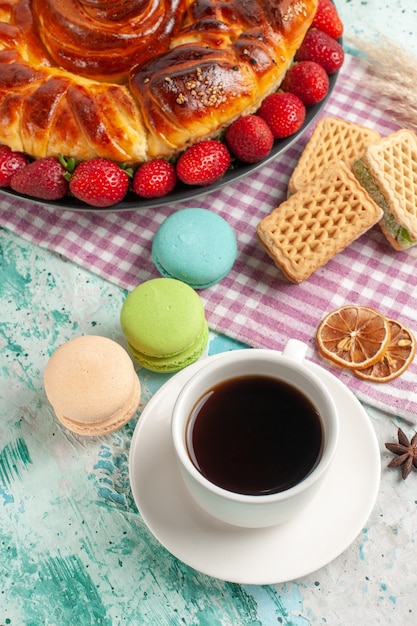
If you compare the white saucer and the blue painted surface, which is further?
the blue painted surface

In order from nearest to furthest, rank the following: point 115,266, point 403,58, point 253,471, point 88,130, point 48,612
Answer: point 253,471 < point 48,612 < point 88,130 < point 115,266 < point 403,58

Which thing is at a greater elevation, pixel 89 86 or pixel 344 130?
pixel 89 86

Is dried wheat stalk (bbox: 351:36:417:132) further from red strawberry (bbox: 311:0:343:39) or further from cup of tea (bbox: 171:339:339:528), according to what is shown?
cup of tea (bbox: 171:339:339:528)

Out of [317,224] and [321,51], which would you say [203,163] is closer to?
[317,224]

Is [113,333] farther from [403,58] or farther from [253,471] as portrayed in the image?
[403,58]

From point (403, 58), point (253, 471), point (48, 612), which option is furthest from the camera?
point (403, 58)

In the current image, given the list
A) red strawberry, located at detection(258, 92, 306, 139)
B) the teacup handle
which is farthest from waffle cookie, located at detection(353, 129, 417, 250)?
the teacup handle

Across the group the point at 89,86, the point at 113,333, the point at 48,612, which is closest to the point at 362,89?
the point at 89,86

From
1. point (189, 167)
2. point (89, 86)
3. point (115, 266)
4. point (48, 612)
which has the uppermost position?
point (89, 86)
